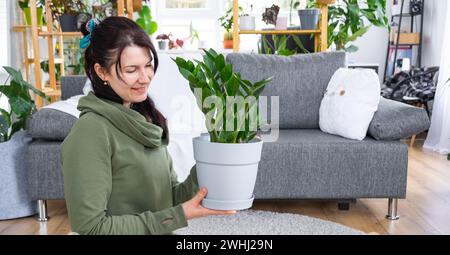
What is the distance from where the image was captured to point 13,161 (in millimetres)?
2580

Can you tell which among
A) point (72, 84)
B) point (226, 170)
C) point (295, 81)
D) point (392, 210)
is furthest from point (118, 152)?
point (72, 84)

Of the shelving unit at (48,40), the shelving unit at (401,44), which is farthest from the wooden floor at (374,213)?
the shelving unit at (401,44)

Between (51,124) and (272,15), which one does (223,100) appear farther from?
(272,15)

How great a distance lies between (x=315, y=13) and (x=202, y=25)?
3048 mm

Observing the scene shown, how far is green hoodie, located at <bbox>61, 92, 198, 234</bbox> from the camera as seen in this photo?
0.95 meters

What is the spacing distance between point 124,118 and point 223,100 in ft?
1.04

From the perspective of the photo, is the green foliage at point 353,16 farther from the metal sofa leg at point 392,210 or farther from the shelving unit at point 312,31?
the metal sofa leg at point 392,210

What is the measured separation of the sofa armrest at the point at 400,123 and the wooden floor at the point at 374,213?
1.42ft

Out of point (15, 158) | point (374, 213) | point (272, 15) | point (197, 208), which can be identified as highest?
point (272, 15)

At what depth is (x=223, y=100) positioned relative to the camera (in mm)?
796

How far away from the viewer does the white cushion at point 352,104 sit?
8.61 ft

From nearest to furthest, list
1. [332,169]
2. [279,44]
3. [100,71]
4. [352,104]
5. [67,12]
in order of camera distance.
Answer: [100,71] → [332,169] → [352,104] → [67,12] → [279,44]

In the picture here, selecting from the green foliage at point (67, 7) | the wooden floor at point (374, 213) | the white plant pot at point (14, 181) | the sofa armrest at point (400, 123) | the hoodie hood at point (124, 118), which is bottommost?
the wooden floor at point (374, 213)

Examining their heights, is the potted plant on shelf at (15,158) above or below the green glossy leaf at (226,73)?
below
